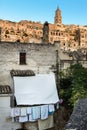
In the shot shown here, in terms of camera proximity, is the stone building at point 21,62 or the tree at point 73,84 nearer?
the stone building at point 21,62

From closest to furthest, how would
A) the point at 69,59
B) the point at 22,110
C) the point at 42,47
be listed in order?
1. the point at 22,110
2. the point at 42,47
3. the point at 69,59

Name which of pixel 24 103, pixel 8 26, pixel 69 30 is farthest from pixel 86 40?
pixel 24 103

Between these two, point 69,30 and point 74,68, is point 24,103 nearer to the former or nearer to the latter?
point 74,68

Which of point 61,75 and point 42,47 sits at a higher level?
point 42,47

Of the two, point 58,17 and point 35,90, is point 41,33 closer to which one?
point 58,17

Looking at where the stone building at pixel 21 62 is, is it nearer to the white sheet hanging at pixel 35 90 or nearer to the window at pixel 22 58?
the window at pixel 22 58

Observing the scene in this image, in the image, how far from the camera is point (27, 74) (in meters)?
22.8

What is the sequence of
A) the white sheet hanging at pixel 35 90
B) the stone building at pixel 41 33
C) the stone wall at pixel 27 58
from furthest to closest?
the stone building at pixel 41 33 → the stone wall at pixel 27 58 → the white sheet hanging at pixel 35 90

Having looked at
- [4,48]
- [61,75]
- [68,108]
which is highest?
[4,48]

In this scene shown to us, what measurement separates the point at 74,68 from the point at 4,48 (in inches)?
249

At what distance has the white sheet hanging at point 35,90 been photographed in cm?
2153

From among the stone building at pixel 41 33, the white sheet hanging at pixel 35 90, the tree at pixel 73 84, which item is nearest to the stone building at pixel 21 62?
the white sheet hanging at pixel 35 90

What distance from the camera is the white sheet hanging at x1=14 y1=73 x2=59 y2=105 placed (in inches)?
848

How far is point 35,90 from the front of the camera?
22.1 metres
